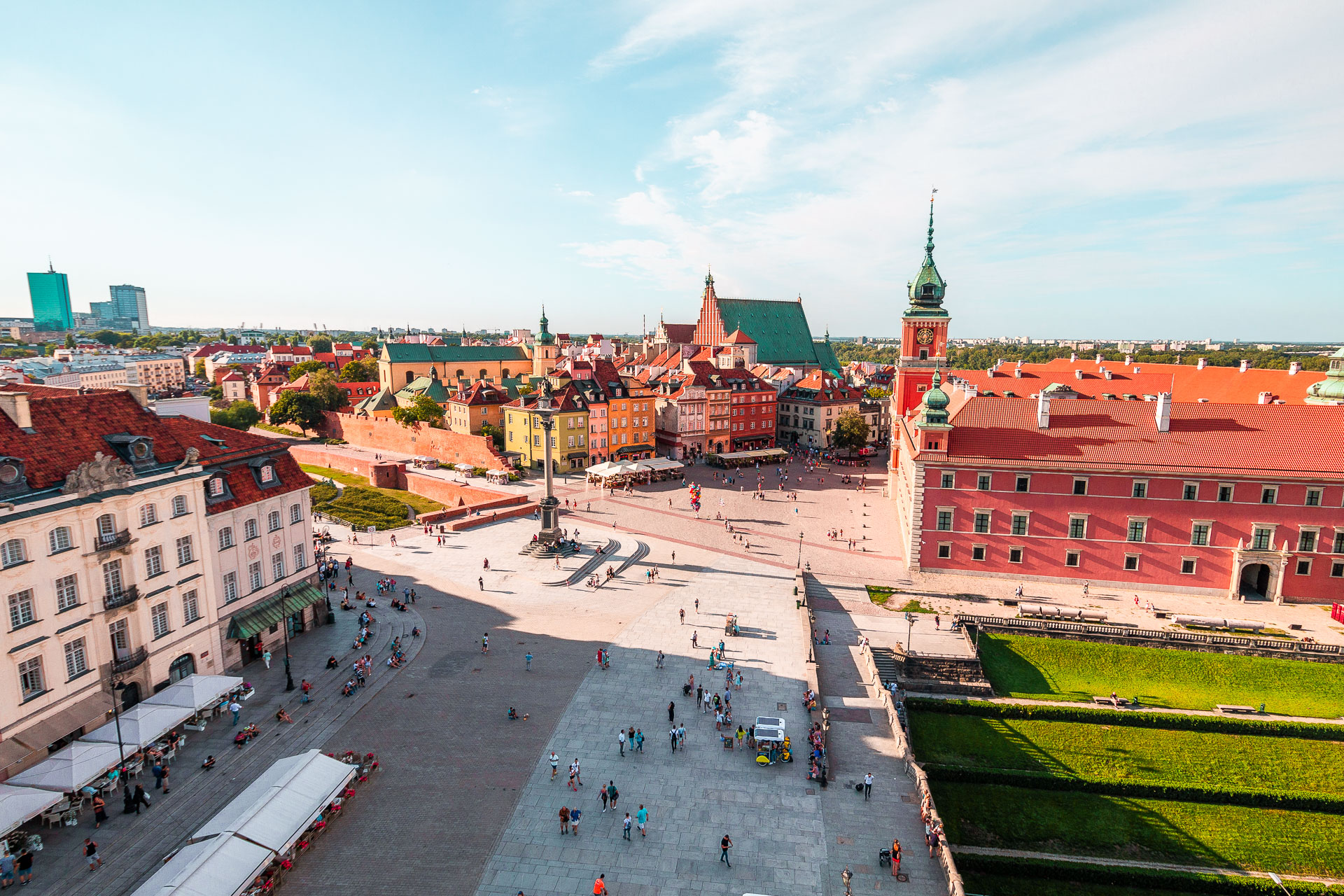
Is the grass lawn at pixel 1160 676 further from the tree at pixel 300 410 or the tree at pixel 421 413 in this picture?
the tree at pixel 300 410

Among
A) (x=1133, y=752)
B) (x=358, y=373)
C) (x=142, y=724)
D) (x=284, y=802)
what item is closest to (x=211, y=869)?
(x=284, y=802)

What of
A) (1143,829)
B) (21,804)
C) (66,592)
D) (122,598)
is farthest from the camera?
(1143,829)

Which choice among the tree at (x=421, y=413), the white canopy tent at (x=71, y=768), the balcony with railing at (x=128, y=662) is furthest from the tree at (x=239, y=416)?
the white canopy tent at (x=71, y=768)

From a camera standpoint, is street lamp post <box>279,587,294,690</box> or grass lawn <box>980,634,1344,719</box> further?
grass lawn <box>980,634,1344,719</box>

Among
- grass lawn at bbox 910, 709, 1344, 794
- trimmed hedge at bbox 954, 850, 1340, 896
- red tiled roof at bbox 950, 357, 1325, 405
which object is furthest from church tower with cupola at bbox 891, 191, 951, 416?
trimmed hedge at bbox 954, 850, 1340, 896

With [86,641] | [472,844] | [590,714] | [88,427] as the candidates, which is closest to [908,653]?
[590,714]

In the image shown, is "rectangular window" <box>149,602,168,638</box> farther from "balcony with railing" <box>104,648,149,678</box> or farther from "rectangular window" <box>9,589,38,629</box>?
"rectangular window" <box>9,589,38,629</box>

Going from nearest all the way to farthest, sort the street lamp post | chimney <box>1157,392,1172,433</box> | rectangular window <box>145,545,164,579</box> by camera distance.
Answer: rectangular window <box>145,545,164,579</box> → the street lamp post → chimney <box>1157,392,1172,433</box>

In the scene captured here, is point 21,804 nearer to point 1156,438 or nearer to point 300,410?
point 1156,438
